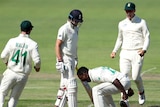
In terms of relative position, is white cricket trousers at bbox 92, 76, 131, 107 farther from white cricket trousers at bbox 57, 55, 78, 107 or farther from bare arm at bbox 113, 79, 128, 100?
white cricket trousers at bbox 57, 55, 78, 107

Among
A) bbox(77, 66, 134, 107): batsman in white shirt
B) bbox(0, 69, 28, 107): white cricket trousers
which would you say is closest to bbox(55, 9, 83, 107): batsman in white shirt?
bbox(77, 66, 134, 107): batsman in white shirt

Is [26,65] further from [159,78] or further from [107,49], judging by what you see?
[107,49]

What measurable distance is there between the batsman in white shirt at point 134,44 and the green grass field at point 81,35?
0.72 metres

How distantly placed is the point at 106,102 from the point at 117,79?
2.15ft

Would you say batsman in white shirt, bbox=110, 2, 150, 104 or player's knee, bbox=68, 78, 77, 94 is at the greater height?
batsman in white shirt, bbox=110, 2, 150, 104

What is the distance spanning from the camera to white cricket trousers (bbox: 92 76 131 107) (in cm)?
1268

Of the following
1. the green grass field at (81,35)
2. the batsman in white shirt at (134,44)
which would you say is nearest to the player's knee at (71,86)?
the green grass field at (81,35)

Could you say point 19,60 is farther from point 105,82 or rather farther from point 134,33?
point 134,33

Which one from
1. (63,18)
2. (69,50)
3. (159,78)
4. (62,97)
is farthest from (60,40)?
Result: (63,18)

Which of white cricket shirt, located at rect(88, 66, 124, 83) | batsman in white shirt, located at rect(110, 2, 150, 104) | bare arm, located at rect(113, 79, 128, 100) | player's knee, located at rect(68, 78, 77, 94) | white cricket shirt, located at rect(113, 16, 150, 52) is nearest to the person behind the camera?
bare arm, located at rect(113, 79, 128, 100)

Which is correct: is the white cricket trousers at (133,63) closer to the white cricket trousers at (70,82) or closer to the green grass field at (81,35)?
the green grass field at (81,35)

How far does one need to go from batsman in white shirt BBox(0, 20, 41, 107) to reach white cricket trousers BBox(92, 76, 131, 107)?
1256 mm

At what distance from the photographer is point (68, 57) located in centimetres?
1326

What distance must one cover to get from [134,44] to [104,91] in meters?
2.40
